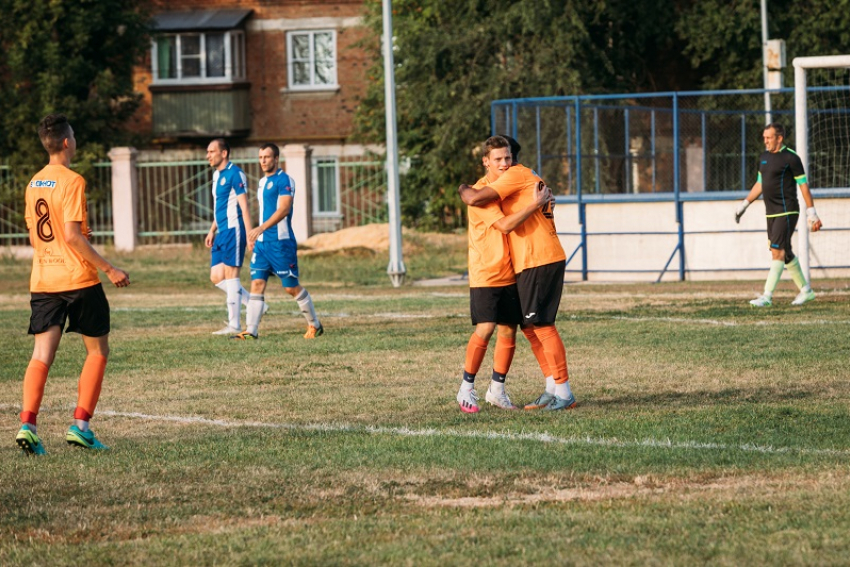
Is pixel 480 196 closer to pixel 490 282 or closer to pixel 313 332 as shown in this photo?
pixel 490 282

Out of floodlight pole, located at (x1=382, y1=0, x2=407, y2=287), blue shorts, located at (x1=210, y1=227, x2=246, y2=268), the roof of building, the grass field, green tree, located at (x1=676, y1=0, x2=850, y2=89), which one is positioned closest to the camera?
the grass field

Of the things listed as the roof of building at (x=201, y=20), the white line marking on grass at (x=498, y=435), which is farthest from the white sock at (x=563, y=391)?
the roof of building at (x=201, y=20)

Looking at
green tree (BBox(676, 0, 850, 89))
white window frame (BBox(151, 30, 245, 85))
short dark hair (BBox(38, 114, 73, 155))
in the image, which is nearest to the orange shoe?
short dark hair (BBox(38, 114, 73, 155))

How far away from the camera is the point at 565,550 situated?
5656 millimetres

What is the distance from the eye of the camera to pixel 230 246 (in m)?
14.9

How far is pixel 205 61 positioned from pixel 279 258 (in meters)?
31.5

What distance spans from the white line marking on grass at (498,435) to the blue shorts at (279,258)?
4.95m

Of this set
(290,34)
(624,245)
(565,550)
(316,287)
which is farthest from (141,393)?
(290,34)

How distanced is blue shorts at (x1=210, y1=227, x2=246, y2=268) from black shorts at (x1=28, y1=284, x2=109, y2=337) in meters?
6.51

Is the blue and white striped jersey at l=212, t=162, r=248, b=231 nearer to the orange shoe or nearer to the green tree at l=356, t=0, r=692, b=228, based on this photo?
the orange shoe

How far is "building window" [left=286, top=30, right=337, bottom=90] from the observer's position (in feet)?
148

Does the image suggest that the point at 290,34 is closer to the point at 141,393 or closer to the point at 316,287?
the point at 316,287

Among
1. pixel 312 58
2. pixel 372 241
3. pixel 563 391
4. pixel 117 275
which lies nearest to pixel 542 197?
pixel 563 391

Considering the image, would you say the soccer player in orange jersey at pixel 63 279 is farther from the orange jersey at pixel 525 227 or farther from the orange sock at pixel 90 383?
the orange jersey at pixel 525 227
